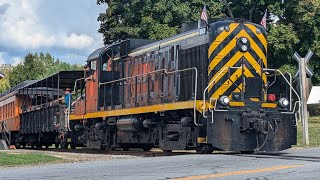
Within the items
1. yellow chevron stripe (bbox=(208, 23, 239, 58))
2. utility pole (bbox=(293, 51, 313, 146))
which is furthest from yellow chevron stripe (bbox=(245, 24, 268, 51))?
utility pole (bbox=(293, 51, 313, 146))

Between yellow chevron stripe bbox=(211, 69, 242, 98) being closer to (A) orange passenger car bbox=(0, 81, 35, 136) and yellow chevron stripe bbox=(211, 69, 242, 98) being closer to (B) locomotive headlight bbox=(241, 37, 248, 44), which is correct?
(B) locomotive headlight bbox=(241, 37, 248, 44)

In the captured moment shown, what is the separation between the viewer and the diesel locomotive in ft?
45.1

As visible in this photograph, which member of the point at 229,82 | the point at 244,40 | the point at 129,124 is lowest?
the point at 129,124

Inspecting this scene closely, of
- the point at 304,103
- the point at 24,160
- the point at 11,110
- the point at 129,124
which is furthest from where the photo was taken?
the point at 11,110

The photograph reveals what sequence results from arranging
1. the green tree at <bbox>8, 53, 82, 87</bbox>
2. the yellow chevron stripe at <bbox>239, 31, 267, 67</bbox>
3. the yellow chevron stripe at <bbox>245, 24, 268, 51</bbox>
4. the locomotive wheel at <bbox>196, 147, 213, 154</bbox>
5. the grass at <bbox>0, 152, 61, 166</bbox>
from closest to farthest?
the grass at <bbox>0, 152, 61, 166</bbox>
the locomotive wheel at <bbox>196, 147, 213, 154</bbox>
the yellow chevron stripe at <bbox>239, 31, 267, 67</bbox>
the yellow chevron stripe at <bbox>245, 24, 268, 51</bbox>
the green tree at <bbox>8, 53, 82, 87</bbox>

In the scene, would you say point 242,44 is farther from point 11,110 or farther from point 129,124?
point 11,110

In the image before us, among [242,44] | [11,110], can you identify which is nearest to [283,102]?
[242,44]

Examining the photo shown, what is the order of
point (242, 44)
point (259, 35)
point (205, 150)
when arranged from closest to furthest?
point (205, 150) < point (242, 44) < point (259, 35)

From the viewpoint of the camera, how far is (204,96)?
1384 cm

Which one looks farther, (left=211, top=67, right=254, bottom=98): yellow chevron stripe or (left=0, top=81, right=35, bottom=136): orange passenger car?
(left=0, top=81, right=35, bottom=136): orange passenger car

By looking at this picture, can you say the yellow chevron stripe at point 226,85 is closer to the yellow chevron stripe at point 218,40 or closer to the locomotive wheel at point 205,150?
the yellow chevron stripe at point 218,40

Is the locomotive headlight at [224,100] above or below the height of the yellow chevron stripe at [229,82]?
below

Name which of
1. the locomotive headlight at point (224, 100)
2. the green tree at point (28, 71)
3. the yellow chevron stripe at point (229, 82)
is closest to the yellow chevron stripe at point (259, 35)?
the yellow chevron stripe at point (229, 82)

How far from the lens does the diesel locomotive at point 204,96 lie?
541 inches
